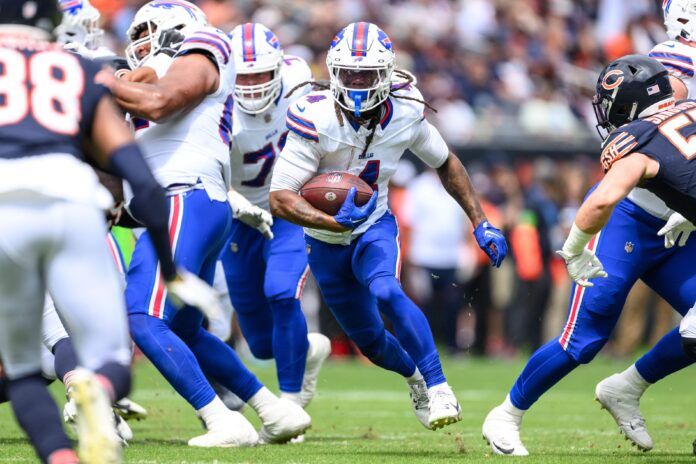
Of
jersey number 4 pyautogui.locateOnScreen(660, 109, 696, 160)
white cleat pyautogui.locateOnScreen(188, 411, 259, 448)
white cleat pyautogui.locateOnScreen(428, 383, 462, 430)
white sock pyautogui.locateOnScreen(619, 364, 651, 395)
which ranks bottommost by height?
white cleat pyautogui.locateOnScreen(188, 411, 259, 448)

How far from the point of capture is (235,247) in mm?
6688

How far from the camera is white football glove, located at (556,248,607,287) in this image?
477 cm

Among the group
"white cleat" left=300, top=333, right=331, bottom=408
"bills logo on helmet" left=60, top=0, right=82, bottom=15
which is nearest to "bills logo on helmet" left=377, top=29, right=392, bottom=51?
"white cleat" left=300, top=333, right=331, bottom=408

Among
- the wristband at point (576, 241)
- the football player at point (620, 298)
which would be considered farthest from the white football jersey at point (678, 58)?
the wristband at point (576, 241)

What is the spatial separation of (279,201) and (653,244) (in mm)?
1737

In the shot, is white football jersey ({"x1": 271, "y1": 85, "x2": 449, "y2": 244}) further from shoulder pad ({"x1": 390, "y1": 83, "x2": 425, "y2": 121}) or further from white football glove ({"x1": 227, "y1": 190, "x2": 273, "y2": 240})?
white football glove ({"x1": 227, "y1": 190, "x2": 273, "y2": 240})

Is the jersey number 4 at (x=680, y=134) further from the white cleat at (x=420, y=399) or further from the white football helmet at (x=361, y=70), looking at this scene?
the white cleat at (x=420, y=399)

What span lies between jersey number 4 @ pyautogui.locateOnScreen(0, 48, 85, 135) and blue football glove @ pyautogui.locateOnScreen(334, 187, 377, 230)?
6.99 ft

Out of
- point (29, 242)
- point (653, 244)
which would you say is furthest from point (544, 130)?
point (29, 242)

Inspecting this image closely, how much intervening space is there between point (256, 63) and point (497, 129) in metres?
8.11

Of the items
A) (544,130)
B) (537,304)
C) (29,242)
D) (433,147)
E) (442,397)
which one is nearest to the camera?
(29,242)

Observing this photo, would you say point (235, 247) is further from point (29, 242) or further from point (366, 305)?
point (29, 242)

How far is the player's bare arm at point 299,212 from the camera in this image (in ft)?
17.9

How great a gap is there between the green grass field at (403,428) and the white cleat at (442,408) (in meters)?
0.15
